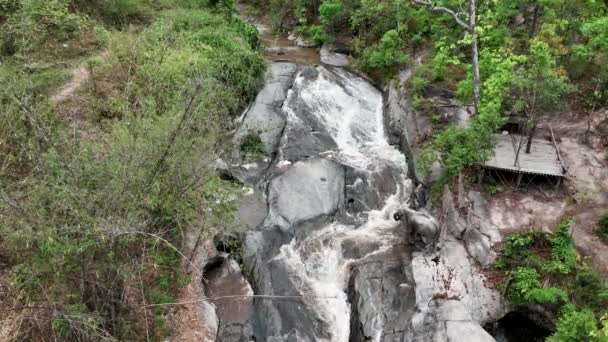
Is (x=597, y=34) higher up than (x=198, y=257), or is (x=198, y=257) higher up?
(x=597, y=34)

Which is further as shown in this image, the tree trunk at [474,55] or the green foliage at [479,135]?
the tree trunk at [474,55]

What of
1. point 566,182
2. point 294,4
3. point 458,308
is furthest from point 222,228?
point 294,4

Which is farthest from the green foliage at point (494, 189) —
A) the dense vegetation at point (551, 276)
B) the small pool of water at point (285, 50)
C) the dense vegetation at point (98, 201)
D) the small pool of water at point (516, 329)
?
the small pool of water at point (285, 50)

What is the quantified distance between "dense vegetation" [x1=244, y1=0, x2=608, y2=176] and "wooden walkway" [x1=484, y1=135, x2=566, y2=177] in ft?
1.98

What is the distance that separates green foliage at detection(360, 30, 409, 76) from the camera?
16.3 m

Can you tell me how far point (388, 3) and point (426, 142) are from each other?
29.3 feet

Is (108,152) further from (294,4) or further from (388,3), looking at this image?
(294,4)

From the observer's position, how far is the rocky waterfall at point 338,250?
324 inches

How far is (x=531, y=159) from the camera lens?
1065 centimetres

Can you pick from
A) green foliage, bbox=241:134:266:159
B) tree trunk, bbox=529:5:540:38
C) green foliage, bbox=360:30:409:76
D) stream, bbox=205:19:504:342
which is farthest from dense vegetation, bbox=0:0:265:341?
tree trunk, bbox=529:5:540:38

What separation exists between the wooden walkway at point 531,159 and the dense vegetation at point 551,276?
1.79 meters

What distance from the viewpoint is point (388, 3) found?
18.6 metres

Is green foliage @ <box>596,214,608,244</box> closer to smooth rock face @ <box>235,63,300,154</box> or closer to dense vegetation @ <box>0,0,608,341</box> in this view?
dense vegetation @ <box>0,0,608,341</box>

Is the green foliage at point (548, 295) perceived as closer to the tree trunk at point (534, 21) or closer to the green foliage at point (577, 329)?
the green foliage at point (577, 329)
